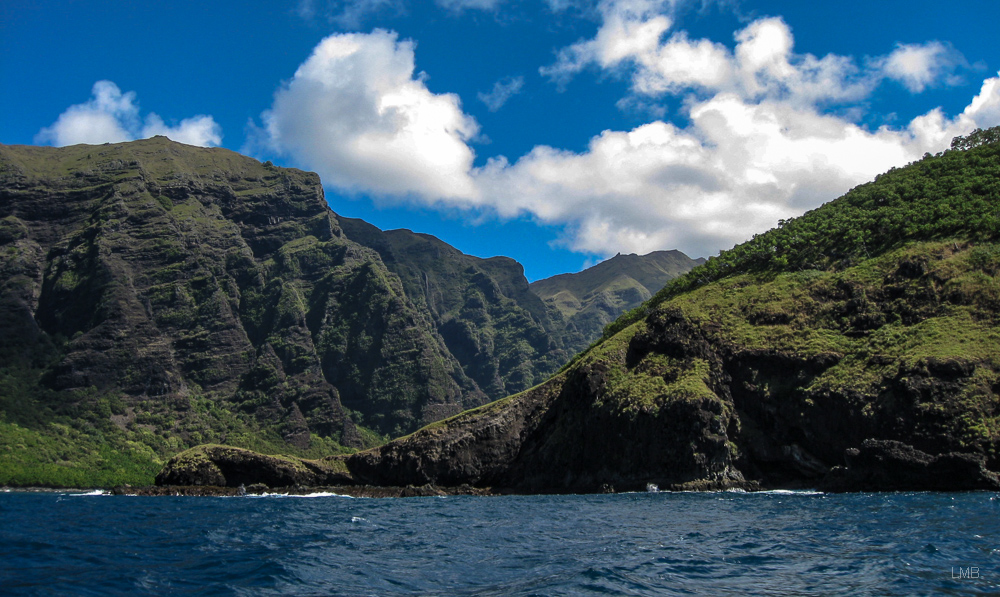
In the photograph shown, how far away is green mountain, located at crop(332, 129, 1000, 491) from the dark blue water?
85.6 ft

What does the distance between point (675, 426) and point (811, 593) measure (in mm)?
69547

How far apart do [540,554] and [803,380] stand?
65838 mm

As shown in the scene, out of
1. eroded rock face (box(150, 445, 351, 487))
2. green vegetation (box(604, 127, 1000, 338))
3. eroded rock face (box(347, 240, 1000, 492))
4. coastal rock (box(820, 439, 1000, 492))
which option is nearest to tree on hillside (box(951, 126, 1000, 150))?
green vegetation (box(604, 127, 1000, 338))

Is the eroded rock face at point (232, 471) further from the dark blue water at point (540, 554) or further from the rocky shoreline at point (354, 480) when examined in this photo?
the dark blue water at point (540, 554)

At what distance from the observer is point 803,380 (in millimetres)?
84000

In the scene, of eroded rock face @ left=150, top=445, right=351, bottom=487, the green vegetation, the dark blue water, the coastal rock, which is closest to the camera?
the dark blue water

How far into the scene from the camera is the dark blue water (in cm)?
2100

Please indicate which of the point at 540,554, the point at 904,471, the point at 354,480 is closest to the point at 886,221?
the point at 904,471

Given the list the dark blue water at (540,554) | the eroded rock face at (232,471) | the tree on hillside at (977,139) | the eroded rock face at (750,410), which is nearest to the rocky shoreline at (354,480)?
the eroded rock face at (232,471)

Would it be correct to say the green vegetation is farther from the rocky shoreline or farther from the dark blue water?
the dark blue water

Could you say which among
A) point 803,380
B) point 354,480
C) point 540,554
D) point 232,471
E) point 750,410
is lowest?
point 354,480

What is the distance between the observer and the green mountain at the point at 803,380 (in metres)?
68.6

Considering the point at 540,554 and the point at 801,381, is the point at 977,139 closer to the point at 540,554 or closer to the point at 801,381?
the point at 801,381

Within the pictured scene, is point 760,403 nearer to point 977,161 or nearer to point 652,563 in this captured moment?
point 977,161
